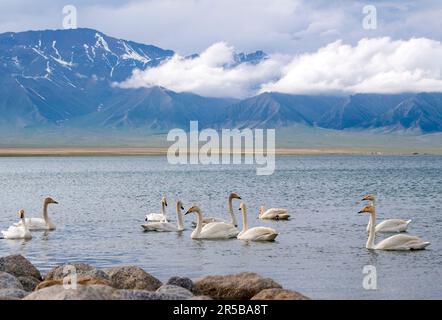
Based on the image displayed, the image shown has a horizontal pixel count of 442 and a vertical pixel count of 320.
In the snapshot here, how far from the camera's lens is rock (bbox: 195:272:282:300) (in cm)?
1515

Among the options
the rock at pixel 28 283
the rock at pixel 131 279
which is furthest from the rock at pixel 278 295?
the rock at pixel 28 283

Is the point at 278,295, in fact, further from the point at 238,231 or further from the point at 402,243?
the point at 238,231

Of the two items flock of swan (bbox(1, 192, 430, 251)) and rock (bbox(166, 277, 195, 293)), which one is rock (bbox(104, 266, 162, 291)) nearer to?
rock (bbox(166, 277, 195, 293))

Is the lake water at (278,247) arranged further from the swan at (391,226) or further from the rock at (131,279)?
the rock at (131,279)

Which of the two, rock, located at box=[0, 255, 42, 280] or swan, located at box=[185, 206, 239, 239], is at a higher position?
rock, located at box=[0, 255, 42, 280]

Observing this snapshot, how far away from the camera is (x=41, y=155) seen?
19350 centimetres

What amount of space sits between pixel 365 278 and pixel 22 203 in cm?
3099

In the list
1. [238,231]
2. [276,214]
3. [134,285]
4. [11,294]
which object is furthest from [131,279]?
[276,214]

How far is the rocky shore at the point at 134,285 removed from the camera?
12211 mm

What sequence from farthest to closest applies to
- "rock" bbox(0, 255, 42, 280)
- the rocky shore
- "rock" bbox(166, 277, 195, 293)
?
"rock" bbox(0, 255, 42, 280)
"rock" bbox(166, 277, 195, 293)
the rocky shore

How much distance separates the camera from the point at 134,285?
632 inches

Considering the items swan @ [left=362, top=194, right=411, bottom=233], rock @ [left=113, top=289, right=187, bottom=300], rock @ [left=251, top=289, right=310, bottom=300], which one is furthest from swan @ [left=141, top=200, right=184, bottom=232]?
rock @ [left=113, top=289, right=187, bottom=300]

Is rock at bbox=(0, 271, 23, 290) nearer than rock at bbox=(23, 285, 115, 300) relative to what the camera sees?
No
